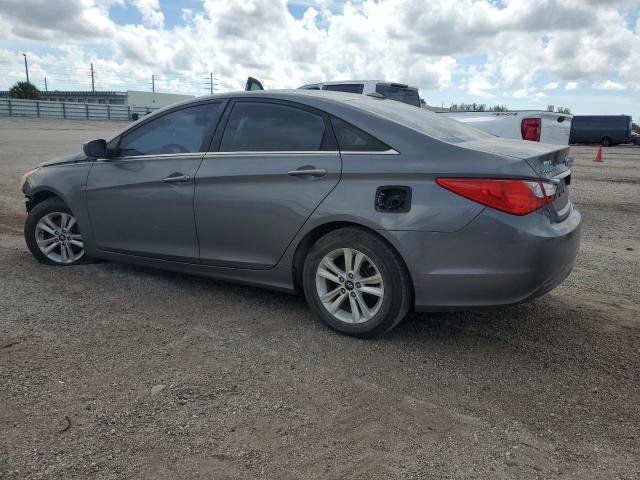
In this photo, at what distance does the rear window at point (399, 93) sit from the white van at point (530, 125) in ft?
8.36

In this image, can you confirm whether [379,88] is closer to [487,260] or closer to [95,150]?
[95,150]

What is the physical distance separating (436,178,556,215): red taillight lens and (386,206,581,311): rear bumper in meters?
0.05

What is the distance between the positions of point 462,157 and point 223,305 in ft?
6.92

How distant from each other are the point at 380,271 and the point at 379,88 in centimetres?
844

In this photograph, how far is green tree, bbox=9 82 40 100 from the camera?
69.2 m

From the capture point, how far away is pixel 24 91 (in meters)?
70.2

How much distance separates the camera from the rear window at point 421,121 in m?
3.67

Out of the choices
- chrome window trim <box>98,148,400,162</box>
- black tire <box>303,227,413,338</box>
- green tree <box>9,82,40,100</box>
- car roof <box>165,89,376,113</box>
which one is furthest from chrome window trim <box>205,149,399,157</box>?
green tree <box>9,82,40,100</box>

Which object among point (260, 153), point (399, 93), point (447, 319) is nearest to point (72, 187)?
point (260, 153)

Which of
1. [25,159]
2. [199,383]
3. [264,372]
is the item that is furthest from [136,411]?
[25,159]

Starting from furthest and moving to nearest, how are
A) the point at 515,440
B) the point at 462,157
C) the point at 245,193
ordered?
the point at 245,193 → the point at 462,157 → the point at 515,440

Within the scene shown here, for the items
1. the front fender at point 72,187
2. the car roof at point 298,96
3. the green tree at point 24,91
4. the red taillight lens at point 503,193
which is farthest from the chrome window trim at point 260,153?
the green tree at point 24,91

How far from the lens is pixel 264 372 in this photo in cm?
323

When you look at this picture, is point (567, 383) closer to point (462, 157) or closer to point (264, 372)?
point (462, 157)
